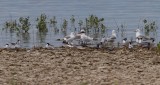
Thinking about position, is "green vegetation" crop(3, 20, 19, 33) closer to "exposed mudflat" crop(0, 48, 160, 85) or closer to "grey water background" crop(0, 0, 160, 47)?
"grey water background" crop(0, 0, 160, 47)

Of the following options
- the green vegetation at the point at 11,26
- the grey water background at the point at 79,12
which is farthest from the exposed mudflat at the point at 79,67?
the green vegetation at the point at 11,26

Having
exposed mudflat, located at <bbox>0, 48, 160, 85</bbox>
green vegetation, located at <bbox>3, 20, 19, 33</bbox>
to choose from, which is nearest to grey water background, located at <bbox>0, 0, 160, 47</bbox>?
green vegetation, located at <bbox>3, 20, 19, 33</bbox>

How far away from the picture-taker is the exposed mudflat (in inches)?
450

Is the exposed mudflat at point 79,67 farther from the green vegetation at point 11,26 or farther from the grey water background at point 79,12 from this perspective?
the green vegetation at point 11,26

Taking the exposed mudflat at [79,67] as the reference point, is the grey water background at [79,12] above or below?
above

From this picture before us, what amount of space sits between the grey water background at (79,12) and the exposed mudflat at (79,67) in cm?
549

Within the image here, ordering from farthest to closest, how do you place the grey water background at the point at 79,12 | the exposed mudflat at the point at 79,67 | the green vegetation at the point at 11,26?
the green vegetation at the point at 11,26, the grey water background at the point at 79,12, the exposed mudflat at the point at 79,67

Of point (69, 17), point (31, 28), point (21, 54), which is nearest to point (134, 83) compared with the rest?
point (21, 54)

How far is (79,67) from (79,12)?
1587 centimetres

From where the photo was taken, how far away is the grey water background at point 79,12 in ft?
73.0

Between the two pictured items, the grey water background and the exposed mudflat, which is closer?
the exposed mudflat

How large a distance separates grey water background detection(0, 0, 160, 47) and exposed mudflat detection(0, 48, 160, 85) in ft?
18.0

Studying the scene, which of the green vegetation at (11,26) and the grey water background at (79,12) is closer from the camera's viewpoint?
the grey water background at (79,12)

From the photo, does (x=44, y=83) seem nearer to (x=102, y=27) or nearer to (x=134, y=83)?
(x=134, y=83)
